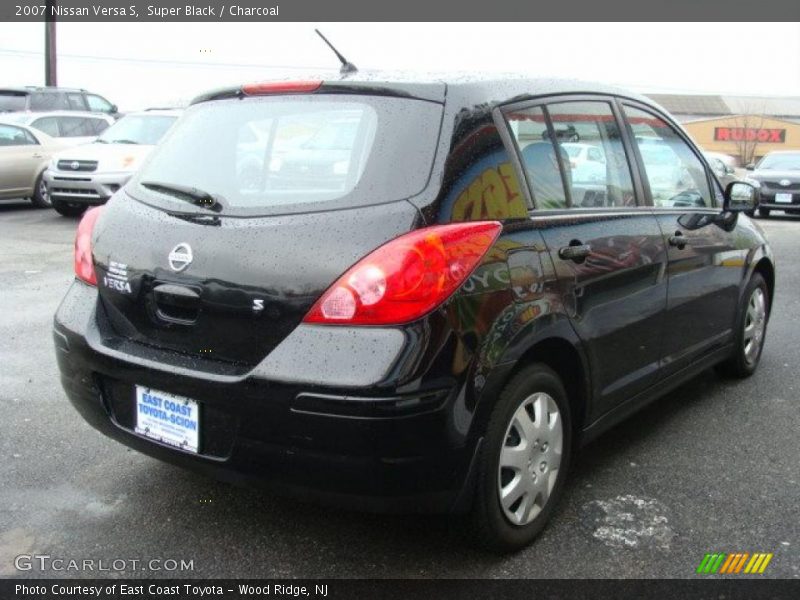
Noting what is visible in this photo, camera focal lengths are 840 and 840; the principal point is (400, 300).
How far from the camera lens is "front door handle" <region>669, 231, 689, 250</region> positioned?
389 centimetres

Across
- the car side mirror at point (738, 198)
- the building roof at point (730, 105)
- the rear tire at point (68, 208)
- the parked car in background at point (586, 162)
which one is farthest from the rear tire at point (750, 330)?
the building roof at point (730, 105)

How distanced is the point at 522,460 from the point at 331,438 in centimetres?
78

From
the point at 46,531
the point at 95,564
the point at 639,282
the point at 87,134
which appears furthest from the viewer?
the point at 87,134

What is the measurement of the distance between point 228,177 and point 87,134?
47.2 feet

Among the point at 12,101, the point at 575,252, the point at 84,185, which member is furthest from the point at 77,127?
the point at 575,252

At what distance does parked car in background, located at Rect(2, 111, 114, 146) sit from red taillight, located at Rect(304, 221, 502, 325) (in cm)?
1385

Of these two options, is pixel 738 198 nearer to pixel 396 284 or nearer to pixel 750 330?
pixel 750 330

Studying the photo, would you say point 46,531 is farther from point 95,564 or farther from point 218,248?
point 218,248

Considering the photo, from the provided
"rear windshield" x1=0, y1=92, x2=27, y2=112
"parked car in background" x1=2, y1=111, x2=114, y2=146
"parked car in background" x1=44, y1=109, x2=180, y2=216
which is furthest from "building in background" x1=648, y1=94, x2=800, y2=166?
"parked car in background" x1=44, y1=109, x2=180, y2=216

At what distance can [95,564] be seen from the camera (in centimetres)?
291

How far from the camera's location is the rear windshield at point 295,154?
2717mm

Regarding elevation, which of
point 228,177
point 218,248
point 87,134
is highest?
point 228,177

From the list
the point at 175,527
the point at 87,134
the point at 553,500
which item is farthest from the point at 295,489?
the point at 87,134

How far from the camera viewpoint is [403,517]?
3287 mm
